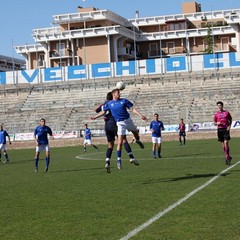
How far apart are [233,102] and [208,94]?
3518mm

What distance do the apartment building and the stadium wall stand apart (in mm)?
12473

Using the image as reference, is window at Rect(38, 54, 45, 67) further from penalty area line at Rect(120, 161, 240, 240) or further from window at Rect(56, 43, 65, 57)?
penalty area line at Rect(120, 161, 240, 240)

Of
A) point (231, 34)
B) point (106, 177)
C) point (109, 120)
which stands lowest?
point (106, 177)

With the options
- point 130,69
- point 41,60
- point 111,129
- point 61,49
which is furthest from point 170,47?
point 111,129

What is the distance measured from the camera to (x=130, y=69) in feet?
230

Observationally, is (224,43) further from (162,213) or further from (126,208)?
(162,213)

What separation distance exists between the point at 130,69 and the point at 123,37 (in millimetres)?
17426

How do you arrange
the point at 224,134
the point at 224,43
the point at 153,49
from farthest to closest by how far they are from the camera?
the point at 153,49, the point at 224,43, the point at 224,134

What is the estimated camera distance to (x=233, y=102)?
54.5 metres

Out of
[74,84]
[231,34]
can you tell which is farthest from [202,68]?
[231,34]

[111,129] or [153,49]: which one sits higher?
[153,49]

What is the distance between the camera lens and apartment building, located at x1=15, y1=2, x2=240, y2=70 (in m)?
84.6

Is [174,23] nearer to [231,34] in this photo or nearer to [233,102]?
[231,34]

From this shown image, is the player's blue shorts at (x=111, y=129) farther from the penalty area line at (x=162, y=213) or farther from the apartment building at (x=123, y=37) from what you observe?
the apartment building at (x=123, y=37)
